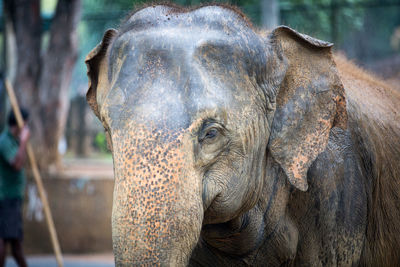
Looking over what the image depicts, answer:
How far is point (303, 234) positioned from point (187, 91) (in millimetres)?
1091

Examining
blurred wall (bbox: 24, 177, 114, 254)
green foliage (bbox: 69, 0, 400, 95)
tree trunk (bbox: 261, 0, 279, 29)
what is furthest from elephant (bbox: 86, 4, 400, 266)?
green foliage (bbox: 69, 0, 400, 95)

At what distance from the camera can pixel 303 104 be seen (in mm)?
2729

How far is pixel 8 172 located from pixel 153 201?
14.0 ft

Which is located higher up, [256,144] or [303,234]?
[256,144]

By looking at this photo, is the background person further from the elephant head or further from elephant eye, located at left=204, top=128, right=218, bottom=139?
elephant eye, located at left=204, top=128, right=218, bottom=139

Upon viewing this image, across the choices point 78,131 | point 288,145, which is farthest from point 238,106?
point 78,131

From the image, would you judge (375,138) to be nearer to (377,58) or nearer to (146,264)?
(146,264)

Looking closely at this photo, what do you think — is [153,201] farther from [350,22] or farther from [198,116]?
[350,22]

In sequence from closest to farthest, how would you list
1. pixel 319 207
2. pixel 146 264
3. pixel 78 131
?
pixel 146 264 → pixel 319 207 → pixel 78 131

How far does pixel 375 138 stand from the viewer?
128 inches

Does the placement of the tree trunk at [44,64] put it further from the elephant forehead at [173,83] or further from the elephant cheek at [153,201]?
the elephant cheek at [153,201]

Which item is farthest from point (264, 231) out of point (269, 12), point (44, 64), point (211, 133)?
point (44, 64)

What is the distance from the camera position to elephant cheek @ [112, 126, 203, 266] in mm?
1968

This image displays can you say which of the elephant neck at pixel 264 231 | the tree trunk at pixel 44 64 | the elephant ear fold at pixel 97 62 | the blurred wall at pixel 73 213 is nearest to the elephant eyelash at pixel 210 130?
the elephant neck at pixel 264 231
